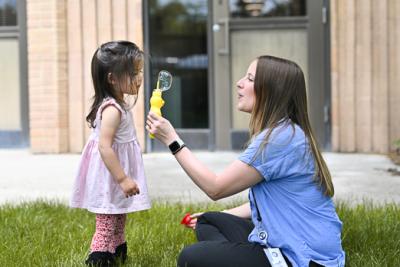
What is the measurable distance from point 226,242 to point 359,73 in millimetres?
4632

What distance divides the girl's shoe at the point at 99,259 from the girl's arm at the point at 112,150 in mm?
367

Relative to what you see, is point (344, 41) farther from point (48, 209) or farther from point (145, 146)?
point (48, 209)

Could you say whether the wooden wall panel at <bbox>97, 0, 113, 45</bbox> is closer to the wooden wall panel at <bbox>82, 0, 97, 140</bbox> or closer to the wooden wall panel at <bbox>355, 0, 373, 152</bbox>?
the wooden wall panel at <bbox>82, 0, 97, 140</bbox>

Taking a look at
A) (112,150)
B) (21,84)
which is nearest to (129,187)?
(112,150)

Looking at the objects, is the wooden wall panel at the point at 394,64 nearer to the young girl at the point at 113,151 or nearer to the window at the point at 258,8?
the window at the point at 258,8

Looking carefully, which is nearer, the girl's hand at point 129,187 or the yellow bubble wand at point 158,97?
the yellow bubble wand at point 158,97

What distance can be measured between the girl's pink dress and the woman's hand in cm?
40

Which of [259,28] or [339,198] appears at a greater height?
[259,28]

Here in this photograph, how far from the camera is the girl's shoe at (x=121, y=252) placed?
3.17 meters

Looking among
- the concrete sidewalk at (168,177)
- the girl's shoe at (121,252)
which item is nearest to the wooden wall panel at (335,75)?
the concrete sidewalk at (168,177)

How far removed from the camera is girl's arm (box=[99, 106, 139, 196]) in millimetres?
2898

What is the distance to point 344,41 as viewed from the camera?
7.04m

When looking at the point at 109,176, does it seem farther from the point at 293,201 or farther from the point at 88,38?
the point at 88,38

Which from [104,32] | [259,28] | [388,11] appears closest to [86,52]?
[104,32]
